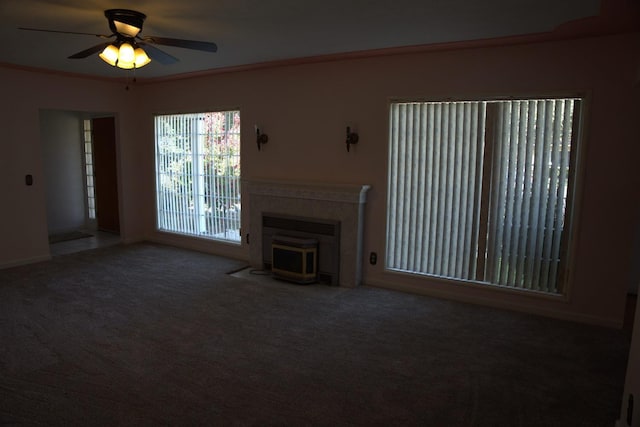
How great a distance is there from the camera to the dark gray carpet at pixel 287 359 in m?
2.41

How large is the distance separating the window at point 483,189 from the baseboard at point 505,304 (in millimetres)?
166

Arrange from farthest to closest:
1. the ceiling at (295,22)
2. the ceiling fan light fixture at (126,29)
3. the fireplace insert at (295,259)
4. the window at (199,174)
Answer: the window at (199,174)
the fireplace insert at (295,259)
the ceiling fan light fixture at (126,29)
the ceiling at (295,22)

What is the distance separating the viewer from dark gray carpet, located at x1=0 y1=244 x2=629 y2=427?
7.92ft

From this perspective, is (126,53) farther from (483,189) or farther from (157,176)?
(157,176)

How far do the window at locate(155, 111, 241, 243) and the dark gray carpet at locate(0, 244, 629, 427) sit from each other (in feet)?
4.97

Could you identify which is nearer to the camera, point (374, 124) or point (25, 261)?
point (374, 124)

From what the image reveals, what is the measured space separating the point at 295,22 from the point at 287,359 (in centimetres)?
243

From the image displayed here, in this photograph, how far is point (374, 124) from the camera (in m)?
4.41

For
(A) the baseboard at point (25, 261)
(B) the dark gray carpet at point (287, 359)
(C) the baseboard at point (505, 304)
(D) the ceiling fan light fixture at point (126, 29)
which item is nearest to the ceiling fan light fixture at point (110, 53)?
(D) the ceiling fan light fixture at point (126, 29)

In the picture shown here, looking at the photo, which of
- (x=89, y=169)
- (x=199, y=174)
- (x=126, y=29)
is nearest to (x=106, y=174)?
(x=89, y=169)

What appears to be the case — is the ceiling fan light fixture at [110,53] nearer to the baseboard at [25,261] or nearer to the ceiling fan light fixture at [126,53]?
the ceiling fan light fixture at [126,53]

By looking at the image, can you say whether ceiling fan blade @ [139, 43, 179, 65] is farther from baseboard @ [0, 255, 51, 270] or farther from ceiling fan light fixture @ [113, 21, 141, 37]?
baseboard @ [0, 255, 51, 270]

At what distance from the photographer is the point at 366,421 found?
92.1 inches

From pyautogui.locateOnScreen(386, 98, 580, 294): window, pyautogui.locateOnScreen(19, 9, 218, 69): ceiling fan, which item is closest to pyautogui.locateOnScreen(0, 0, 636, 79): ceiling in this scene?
pyautogui.locateOnScreen(19, 9, 218, 69): ceiling fan
